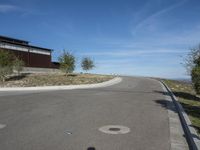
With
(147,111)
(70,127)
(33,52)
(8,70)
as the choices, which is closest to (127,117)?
(147,111)

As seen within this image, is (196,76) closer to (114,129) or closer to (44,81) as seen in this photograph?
(114,129)

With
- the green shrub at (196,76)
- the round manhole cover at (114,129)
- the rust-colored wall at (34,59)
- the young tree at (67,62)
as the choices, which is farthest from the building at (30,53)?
the round manhole cover at (114,129)

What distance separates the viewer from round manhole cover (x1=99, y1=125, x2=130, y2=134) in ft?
27.1

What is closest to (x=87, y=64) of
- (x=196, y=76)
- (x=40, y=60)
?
(x=40, y=60)

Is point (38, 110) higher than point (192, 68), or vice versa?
point (192, 68)

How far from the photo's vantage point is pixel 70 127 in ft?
29.5

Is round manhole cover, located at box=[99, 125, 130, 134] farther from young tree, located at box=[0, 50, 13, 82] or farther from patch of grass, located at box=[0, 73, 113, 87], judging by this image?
young tree, located at box=[0, 50, 13, 82]

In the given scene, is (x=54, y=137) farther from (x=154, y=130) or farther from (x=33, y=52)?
(x=33, y=52)

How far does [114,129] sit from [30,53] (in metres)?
51.4

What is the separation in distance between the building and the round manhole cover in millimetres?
44323

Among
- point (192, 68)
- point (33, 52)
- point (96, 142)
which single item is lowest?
point (96, 142)

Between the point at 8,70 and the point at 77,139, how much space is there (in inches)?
1274

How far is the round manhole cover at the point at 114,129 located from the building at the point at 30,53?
4432 cm

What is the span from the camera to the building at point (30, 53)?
167 ft
